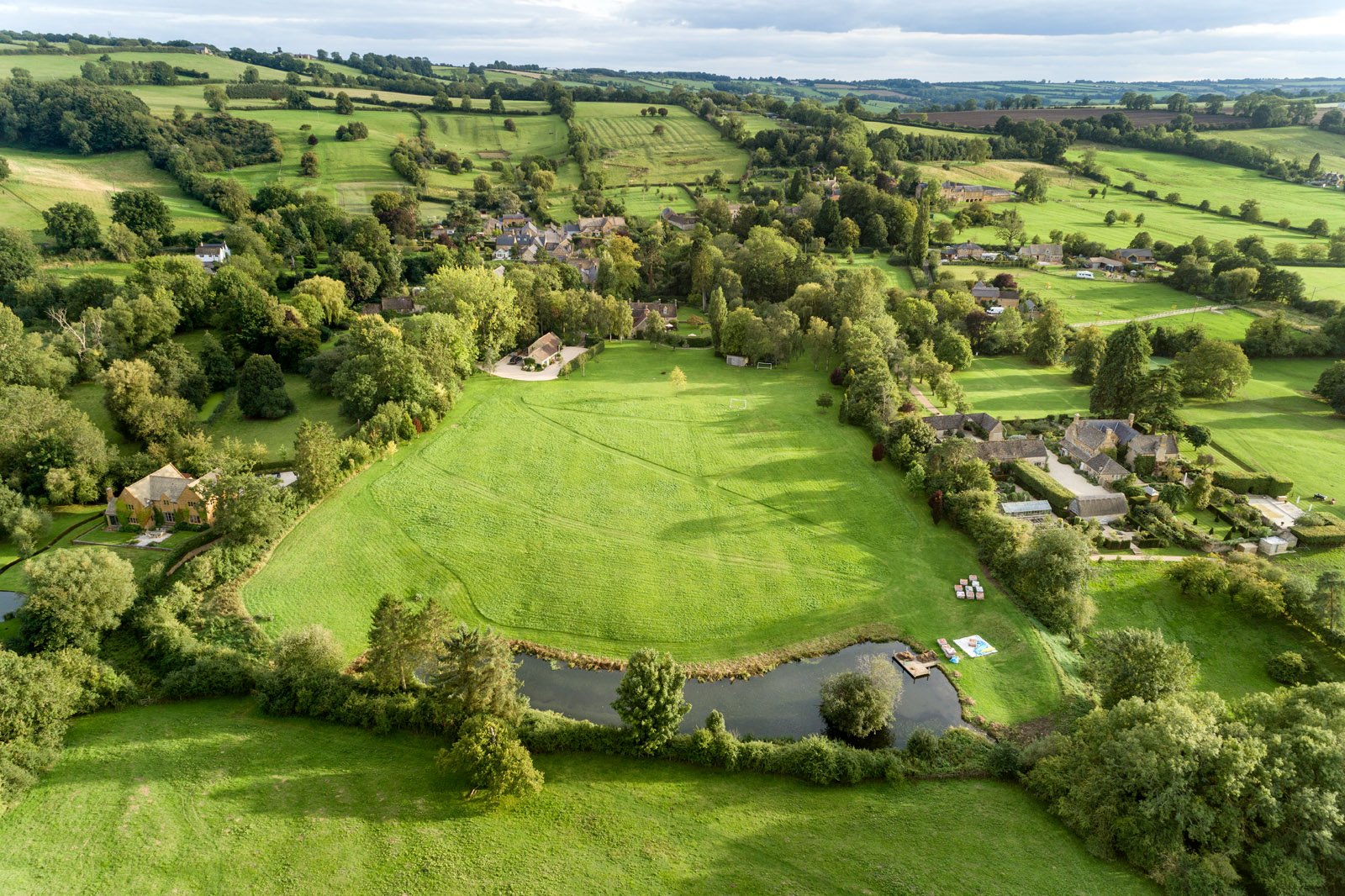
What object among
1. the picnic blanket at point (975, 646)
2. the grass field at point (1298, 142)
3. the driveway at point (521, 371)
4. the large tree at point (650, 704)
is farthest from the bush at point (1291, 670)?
the grass field at point (1298, 142)

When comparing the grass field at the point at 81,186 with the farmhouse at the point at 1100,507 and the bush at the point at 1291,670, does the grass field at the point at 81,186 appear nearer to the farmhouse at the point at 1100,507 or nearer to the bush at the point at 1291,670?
the farmhouse at the point at 1100,507

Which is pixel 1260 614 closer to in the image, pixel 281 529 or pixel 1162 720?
pixel 1162 720

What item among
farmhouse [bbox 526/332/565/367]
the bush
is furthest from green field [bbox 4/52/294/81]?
the bush

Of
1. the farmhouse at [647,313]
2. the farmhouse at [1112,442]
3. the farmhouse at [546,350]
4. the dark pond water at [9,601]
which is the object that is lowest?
the dark pond water at [9,601]

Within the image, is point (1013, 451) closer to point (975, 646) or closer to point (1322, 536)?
point (1322, 536)

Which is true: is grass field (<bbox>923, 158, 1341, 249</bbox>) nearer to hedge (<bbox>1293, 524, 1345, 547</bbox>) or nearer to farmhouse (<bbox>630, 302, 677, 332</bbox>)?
farmhouse (<bbox>630, 302, 677, 332</bbox>)

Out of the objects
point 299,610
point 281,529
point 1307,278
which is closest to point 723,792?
point 299,610
